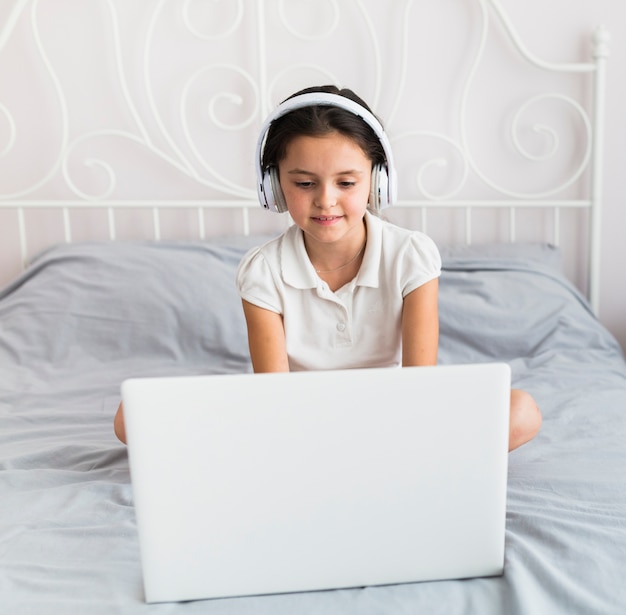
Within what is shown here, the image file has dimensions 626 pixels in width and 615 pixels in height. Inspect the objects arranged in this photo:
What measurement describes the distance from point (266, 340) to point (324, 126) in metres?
0.34

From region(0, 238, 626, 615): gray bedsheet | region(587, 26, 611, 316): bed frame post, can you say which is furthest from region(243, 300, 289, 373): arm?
region(587, 26, 611, 316): bed frame post

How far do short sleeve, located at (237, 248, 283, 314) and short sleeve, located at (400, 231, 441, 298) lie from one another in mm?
202

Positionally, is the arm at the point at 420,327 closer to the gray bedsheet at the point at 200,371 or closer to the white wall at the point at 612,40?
the gray bedsheet at the point at 200,371

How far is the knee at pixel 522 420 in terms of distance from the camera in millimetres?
1195

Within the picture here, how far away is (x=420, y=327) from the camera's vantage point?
126 cm

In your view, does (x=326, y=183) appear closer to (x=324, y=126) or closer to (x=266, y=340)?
(x=324, y=126)

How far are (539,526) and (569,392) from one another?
0.63m

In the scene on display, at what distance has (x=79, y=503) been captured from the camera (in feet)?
3.67

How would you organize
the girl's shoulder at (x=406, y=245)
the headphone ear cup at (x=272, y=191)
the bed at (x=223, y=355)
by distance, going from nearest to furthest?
the bed at (x=223, y=355) → the headphone ear cup at (x=272, y=191) → the girl's shoulder at (x=406, y=245)

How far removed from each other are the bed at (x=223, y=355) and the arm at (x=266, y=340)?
0.88 feet

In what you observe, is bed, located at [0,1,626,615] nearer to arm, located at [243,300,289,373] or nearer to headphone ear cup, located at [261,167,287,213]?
arm, located at [243,300,289,373]

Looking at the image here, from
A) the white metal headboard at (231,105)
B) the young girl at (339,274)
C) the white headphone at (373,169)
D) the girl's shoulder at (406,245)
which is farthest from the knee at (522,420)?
the white metal headboard at (231,105)

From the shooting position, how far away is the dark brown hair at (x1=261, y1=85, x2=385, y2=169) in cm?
116

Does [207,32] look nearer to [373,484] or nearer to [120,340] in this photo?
[120,340]
